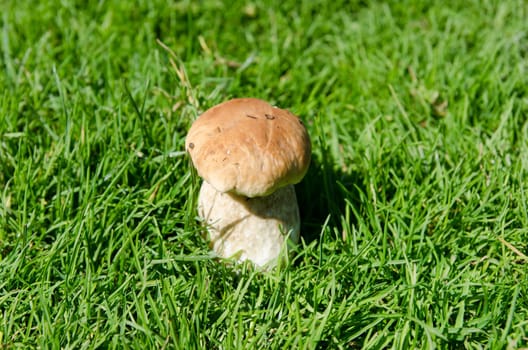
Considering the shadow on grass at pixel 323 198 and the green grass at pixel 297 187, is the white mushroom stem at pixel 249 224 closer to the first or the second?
the green grass at pixel 297 187

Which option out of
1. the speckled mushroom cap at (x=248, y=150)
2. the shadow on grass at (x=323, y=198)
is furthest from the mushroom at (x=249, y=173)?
the shadow on grass at (x=323, y=198)

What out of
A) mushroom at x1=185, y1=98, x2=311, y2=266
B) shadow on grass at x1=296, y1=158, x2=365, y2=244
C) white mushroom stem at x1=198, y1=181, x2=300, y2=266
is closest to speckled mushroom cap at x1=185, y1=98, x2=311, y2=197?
mushroom at x1=185, y1=98, x2=311, y2=266

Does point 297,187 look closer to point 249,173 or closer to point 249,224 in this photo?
point 249,224

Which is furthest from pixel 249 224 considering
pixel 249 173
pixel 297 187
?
pixel 297 187

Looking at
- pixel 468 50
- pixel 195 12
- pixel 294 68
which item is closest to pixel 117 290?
pixel 294 68

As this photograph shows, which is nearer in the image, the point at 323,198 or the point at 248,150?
the point at 248,150

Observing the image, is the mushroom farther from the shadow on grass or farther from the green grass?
the shadow on grass

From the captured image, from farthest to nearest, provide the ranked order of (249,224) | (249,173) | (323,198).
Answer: (323,198) → (249,224) → (249,173)

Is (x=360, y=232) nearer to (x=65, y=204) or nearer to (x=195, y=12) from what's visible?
(x=65, y=204)
